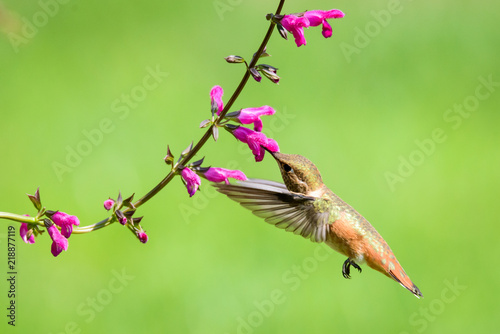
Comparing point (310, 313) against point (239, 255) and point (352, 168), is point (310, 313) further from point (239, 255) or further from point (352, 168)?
point (352, 168)

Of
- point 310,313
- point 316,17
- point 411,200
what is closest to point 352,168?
point 411,200

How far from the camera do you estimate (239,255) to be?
16.0ft

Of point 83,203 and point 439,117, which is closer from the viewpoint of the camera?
point 83,203

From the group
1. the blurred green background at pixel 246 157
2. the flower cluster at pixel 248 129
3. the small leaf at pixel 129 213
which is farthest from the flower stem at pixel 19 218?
the blurred green background at pixel 246 157

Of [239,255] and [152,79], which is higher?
[152,79]

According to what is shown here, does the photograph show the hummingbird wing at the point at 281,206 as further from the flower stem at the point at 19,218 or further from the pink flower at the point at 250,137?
the flower stem at the point at 19,218

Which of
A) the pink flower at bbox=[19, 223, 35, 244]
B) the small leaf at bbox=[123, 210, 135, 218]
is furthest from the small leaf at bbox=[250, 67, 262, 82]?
the pink flower at bbox=[19, 223, 35, 244]

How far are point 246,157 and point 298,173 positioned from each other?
3.29 m

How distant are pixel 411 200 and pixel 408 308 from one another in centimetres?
132

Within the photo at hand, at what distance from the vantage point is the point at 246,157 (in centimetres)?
555

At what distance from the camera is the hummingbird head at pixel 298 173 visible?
2236 mm

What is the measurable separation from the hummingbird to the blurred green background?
1.90 metres

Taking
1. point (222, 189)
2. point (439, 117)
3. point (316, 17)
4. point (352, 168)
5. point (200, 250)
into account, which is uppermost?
point (439, 117)

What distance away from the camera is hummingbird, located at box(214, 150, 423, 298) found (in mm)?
2076
